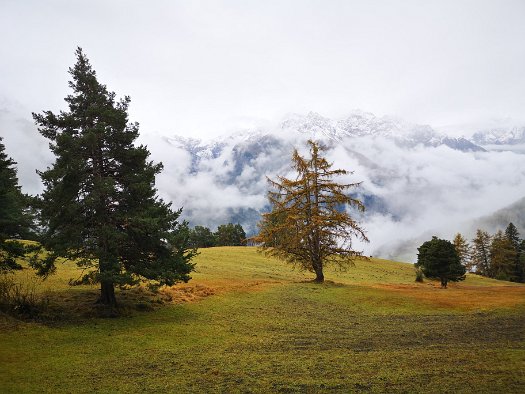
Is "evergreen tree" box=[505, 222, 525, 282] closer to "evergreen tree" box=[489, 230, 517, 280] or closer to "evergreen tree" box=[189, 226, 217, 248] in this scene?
"evergreen tree" box=[489, 230, 517, 280]

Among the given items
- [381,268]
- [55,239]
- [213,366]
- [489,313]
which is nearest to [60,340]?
[55,239]

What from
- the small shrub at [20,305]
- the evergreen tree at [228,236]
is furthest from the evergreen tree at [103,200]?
the evergreen tree at [228,236]

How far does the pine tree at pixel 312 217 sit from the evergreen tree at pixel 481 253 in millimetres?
89964

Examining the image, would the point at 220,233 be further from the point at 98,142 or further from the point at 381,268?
the point at 98,142

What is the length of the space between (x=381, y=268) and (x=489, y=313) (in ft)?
185

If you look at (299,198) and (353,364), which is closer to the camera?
(353,364)

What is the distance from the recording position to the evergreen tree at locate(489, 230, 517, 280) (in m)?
104

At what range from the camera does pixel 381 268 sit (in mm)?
78938

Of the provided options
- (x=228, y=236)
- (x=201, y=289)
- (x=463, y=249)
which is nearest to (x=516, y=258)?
(x=463, y=249)

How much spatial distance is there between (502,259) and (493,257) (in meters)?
2.38

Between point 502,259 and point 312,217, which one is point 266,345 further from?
point 502,259

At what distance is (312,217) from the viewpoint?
3884cm

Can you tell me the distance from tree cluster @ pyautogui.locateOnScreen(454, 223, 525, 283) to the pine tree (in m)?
74.9

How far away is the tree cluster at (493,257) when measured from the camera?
104 metres
